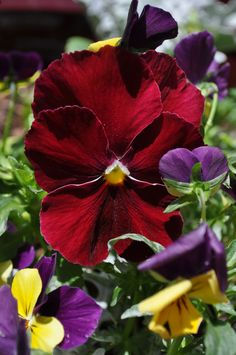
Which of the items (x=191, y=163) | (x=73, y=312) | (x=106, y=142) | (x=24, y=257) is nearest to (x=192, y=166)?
(x=191, y=163)

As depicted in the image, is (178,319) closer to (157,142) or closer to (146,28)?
(157,142)

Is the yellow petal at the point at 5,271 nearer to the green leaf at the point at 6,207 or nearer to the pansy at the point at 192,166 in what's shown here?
the green leaf at the point at 6,207

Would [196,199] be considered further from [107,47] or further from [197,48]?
[197,48]

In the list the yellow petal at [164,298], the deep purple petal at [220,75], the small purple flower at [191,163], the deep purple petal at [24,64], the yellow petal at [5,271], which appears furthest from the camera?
the deep purple petal at [24,64]

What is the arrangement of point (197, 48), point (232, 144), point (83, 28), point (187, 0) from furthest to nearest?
point (83, 28), point (187, 0), point (232, 144), point (197, 48)

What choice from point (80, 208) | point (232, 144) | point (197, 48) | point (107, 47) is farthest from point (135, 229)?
point (232, 144)

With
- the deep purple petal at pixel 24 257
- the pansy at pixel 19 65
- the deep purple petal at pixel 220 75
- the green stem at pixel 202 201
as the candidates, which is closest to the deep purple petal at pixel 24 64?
the pansy at pixel 19 65
